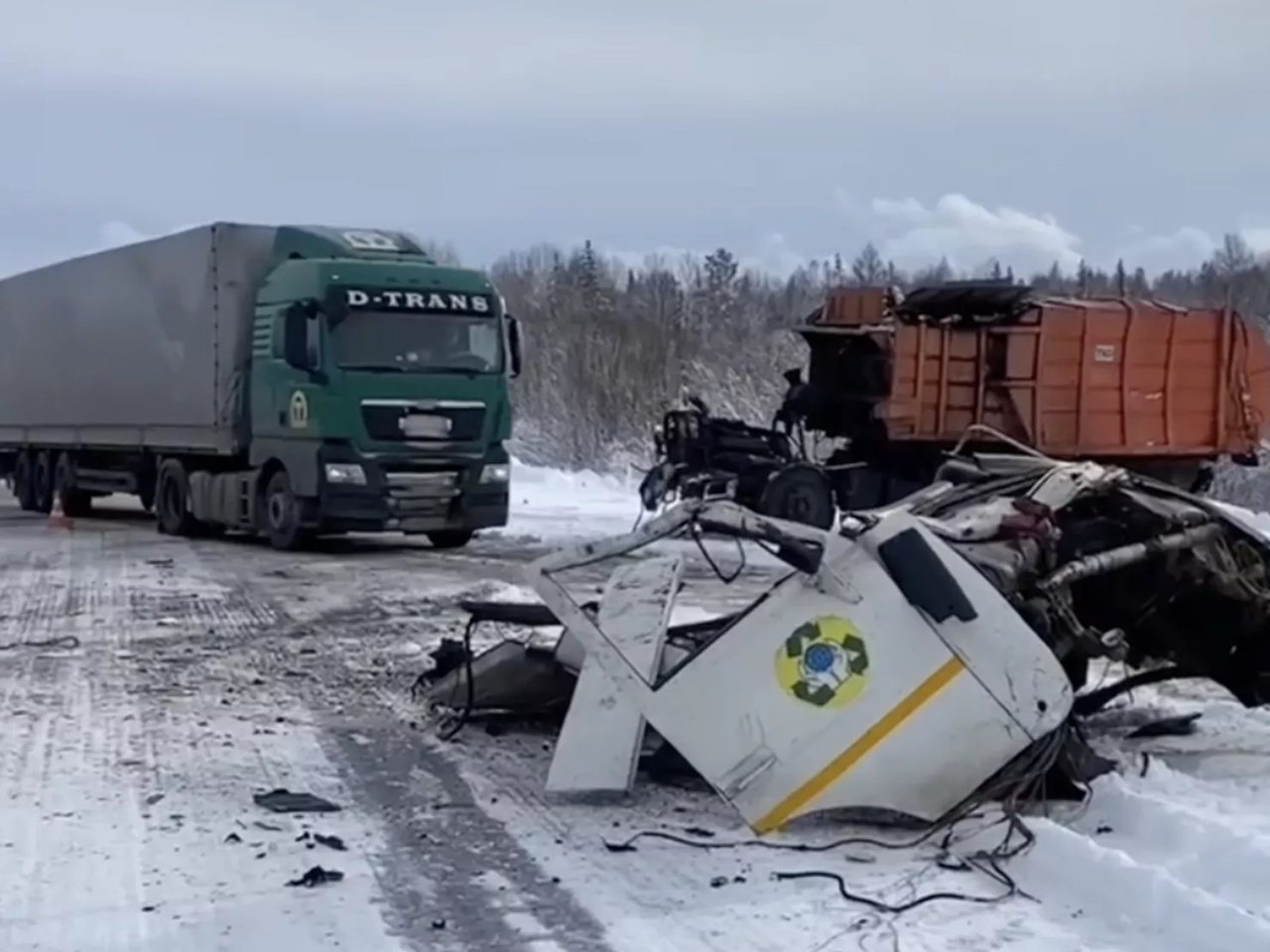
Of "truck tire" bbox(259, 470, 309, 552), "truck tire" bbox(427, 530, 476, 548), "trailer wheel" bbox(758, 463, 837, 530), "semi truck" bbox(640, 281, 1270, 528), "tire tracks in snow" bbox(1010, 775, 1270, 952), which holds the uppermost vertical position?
"semi truck" bbox(640, 281, 1270, 528)

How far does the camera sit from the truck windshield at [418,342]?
1642 centimetres

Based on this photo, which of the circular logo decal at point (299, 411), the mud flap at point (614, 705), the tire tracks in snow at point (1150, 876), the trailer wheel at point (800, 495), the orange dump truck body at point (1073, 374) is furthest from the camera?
the trailer wheel at point (800, 495)

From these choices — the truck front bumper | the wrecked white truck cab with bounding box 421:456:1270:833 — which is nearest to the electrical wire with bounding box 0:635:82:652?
the wrecked white truck cab with bounding box 421:456:1270:833

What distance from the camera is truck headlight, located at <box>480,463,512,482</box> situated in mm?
17266

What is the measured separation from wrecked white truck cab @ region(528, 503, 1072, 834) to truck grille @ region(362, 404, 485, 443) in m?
11.0

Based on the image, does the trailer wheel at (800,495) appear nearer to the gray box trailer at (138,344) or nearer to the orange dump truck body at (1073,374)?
the orange dump truck body at (1073,374)

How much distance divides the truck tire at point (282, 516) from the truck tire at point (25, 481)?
29.4ft

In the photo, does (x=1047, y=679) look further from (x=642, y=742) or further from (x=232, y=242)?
(x=232, y=242)

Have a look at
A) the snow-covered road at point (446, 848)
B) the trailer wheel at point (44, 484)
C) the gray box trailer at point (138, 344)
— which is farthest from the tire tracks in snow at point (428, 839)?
the trailer wheel at point (44, 484)

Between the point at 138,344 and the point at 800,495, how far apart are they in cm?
866

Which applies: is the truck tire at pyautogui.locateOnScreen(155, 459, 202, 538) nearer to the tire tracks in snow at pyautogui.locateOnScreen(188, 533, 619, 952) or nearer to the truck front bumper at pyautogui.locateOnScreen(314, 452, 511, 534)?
the truck front bumper at pyautogui.locateOnScreen(314, 452, 511, 534)

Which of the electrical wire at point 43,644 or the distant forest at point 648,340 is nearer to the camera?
the electrical wire at point 43,644

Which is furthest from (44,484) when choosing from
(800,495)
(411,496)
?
(800,495)

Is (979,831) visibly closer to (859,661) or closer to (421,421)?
(859,661)
